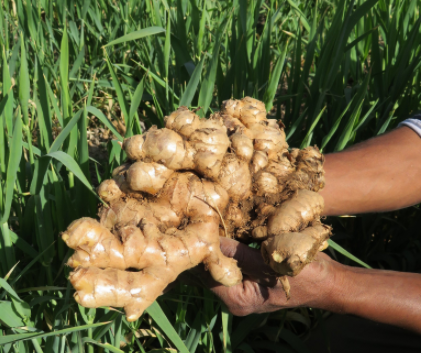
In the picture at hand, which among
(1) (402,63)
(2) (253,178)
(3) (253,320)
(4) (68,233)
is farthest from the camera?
(1) (402,63)

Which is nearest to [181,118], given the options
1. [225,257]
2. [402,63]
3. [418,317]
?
[225,257]

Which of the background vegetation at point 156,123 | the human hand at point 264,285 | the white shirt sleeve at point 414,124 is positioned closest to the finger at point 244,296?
the human hand at point 264,285

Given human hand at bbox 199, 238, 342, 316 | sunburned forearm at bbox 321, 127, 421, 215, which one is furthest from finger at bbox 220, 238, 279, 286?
sunburned forearm at bbox 321, 127, 421, 215

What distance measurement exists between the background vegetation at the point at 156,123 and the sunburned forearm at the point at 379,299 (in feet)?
0.86

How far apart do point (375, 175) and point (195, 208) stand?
26.4 inches

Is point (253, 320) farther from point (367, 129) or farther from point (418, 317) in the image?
point (367, 129)

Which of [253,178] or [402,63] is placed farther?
[402,63]

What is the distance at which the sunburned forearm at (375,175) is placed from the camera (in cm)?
142

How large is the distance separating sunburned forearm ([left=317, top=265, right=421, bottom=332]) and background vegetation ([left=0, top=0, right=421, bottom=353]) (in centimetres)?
26

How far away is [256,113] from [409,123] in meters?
0.59

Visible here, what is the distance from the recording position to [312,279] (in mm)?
1117

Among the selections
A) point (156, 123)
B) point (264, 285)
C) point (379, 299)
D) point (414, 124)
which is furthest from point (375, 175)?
point (156, 123)

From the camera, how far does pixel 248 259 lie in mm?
1100

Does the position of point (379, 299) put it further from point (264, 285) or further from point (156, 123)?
point (156, 123)
